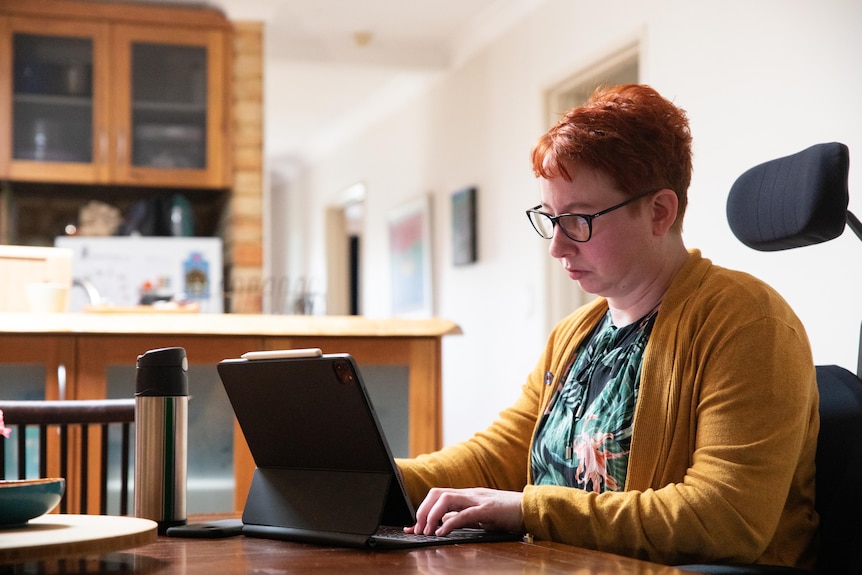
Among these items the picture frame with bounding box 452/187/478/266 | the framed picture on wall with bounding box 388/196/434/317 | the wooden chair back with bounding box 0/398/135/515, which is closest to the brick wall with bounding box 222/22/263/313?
the picture frame with bounding box 452/187/478/266

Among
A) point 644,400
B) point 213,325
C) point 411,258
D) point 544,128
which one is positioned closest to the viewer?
point 644,400

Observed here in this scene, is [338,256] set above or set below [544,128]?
below

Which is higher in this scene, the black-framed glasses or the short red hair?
the short red hair

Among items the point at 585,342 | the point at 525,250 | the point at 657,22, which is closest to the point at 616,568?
the point at 585,342

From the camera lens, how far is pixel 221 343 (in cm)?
261

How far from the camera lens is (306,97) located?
6.59 m

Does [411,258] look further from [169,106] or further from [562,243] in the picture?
[562,243]

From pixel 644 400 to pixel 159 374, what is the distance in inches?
26.0

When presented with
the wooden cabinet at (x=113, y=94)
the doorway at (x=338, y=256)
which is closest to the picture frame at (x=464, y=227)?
the wooden cabinet at (x=113, y=94)

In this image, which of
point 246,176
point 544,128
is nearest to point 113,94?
point 246,176

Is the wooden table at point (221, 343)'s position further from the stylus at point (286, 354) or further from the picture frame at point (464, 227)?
the picture frame at point (464, 227)

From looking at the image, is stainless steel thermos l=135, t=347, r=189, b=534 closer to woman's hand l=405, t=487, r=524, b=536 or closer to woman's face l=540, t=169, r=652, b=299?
woman's hand l=405, t=487, r=524, b=536

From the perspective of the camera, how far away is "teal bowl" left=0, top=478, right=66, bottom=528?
→ 1068mm

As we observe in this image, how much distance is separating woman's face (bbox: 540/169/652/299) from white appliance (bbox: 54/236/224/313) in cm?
321
